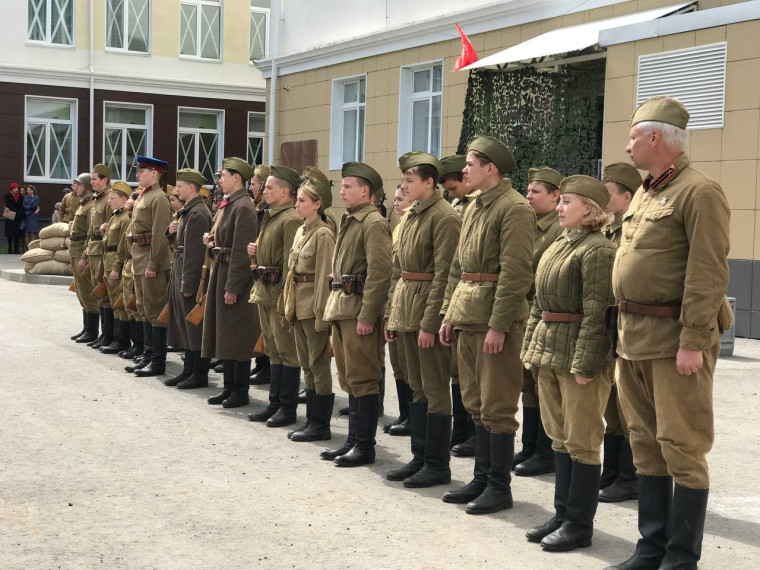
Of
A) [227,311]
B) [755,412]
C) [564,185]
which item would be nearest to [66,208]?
[227,311]

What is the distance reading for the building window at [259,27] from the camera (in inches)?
1373

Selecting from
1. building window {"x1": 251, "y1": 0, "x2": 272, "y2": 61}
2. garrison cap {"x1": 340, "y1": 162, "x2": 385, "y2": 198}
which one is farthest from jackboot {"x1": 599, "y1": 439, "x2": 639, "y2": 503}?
building window {"x1": 251, "y1": 0, "x2": 272, "y2": 61}

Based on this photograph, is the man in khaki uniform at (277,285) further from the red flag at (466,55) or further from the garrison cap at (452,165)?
the red flag at (466,55)

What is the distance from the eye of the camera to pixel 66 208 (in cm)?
1858

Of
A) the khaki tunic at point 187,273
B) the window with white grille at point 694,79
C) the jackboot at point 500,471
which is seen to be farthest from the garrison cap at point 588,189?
the window with white grille at point 694,79

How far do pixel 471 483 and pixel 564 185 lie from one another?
180 centimetres

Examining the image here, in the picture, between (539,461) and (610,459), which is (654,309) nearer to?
(610,459)

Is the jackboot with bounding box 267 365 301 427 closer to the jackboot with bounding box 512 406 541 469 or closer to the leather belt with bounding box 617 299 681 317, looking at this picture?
the jackboot with bounding box 512 406 541 469

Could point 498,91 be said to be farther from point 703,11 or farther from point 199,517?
point 199,517

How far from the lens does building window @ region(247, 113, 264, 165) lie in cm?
3491

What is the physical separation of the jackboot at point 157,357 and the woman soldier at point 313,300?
10.2 feet

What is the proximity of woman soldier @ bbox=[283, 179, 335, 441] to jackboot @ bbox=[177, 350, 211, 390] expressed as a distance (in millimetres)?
2331

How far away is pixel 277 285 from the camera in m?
8.66

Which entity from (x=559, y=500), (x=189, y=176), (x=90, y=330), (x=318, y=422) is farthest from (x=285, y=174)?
(x=90, y=330)
